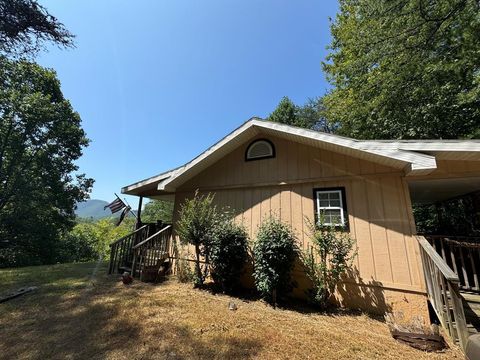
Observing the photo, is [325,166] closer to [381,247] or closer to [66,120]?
[381,247]

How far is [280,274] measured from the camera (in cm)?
521

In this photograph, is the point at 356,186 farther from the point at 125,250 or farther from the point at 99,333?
the point at 125,250

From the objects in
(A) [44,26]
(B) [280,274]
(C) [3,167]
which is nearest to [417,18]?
(B) [280,274]

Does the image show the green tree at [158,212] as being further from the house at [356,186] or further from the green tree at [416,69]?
the green tree at [416,69]

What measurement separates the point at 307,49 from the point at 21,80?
2048 centimetres

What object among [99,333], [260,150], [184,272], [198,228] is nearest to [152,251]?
[184,272]

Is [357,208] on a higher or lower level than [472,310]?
higher

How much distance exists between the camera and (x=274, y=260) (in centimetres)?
517

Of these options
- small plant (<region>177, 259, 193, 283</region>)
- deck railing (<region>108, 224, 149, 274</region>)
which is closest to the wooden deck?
small plant (<region>177, 259, 193, 283</region>)

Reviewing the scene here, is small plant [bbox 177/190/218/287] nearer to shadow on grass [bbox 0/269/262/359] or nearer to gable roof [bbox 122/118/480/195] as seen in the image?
shadow on grass [bbox 0/269/262/359]

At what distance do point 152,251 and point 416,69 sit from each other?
1250 centimetres

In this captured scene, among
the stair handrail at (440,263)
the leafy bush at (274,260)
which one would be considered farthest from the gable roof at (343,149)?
the leafy bush at (274,260)

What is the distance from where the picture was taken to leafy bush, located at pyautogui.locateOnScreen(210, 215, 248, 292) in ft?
19.2

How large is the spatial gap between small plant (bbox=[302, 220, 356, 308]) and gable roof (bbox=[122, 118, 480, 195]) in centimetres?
190
